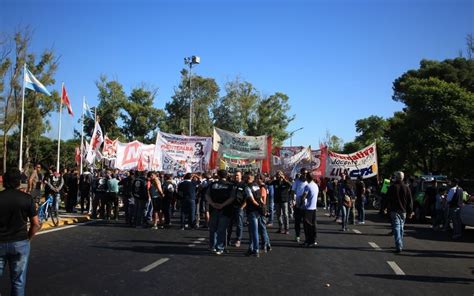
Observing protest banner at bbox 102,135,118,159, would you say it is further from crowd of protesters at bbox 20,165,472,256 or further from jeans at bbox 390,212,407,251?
jeans at bbox 390,212,407,251

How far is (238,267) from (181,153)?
1457 centimetres

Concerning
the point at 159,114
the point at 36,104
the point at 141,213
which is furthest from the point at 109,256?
the point at 159,114

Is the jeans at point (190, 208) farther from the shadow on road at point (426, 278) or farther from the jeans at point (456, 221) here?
the jeans at point (456, 221)

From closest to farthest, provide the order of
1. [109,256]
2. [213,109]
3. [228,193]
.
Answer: [109,256] < [228,193] < [213,109]

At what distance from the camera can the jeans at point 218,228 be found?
10773 millimetres

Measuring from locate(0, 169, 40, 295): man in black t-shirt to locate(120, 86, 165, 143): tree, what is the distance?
161 ft

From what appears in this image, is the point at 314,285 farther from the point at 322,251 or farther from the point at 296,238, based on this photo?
the point at 296,238

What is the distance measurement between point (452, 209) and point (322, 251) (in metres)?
6.49

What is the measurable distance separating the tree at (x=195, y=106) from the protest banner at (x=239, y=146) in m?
34.8

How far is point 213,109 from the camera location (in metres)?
65.4

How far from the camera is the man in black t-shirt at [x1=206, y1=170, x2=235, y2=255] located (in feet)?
35.3

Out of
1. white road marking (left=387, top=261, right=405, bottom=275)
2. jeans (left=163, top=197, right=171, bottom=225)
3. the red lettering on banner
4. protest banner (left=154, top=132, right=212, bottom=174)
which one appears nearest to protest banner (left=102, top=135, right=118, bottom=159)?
the red lettering on banner

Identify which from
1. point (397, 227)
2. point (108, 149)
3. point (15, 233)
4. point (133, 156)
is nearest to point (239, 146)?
point (133, 156)

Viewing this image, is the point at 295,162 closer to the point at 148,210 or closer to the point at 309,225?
the point at 148,210
